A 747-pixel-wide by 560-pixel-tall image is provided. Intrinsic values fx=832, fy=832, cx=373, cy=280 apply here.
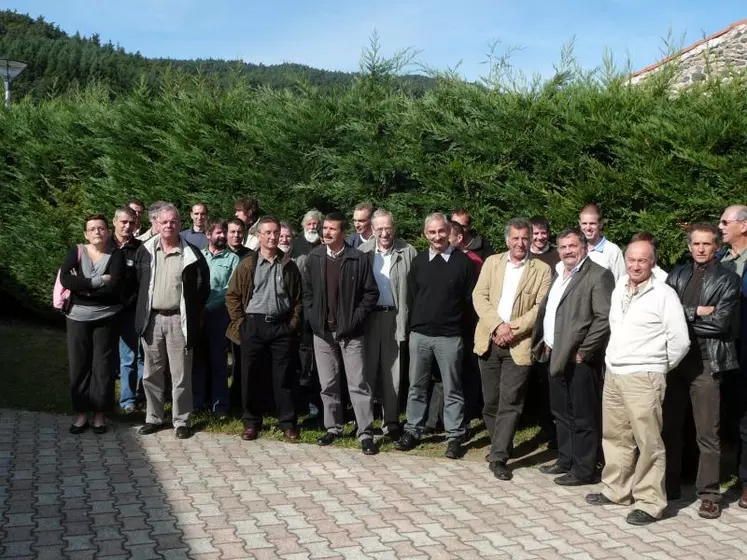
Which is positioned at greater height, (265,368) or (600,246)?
(600,246)

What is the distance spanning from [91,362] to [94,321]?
0.41 meters

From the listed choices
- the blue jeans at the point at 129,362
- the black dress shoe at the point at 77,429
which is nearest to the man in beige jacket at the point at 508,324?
the blue jeans at the point at 129,362

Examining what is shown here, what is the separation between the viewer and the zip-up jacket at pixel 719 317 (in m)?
5.75

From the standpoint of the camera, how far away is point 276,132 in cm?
1012

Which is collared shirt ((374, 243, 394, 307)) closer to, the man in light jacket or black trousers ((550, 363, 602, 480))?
the man in light jacket

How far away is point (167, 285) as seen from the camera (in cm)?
747

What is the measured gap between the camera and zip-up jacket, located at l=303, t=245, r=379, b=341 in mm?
7250

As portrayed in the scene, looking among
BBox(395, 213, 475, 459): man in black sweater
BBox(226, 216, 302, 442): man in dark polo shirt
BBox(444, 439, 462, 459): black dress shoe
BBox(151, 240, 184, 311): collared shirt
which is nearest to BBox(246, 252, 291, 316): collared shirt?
BBox(226, 216, 302, 442): man in dark polo shirt

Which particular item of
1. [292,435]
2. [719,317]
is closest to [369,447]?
[292,435]

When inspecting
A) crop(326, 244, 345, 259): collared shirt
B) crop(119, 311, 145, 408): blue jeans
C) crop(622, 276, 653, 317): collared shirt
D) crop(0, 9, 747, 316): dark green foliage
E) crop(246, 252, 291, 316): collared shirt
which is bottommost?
crop(119, 311, 145, 408): blue jeans

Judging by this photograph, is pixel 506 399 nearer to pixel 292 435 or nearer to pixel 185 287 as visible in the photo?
pixel 292 435

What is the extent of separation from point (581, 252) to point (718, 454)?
5.79 ft

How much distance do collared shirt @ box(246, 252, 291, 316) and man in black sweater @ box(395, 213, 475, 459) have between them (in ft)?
3.86

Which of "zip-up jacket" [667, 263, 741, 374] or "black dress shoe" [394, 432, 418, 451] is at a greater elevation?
"zip-up jacket" [667, 263, 741, 374]
